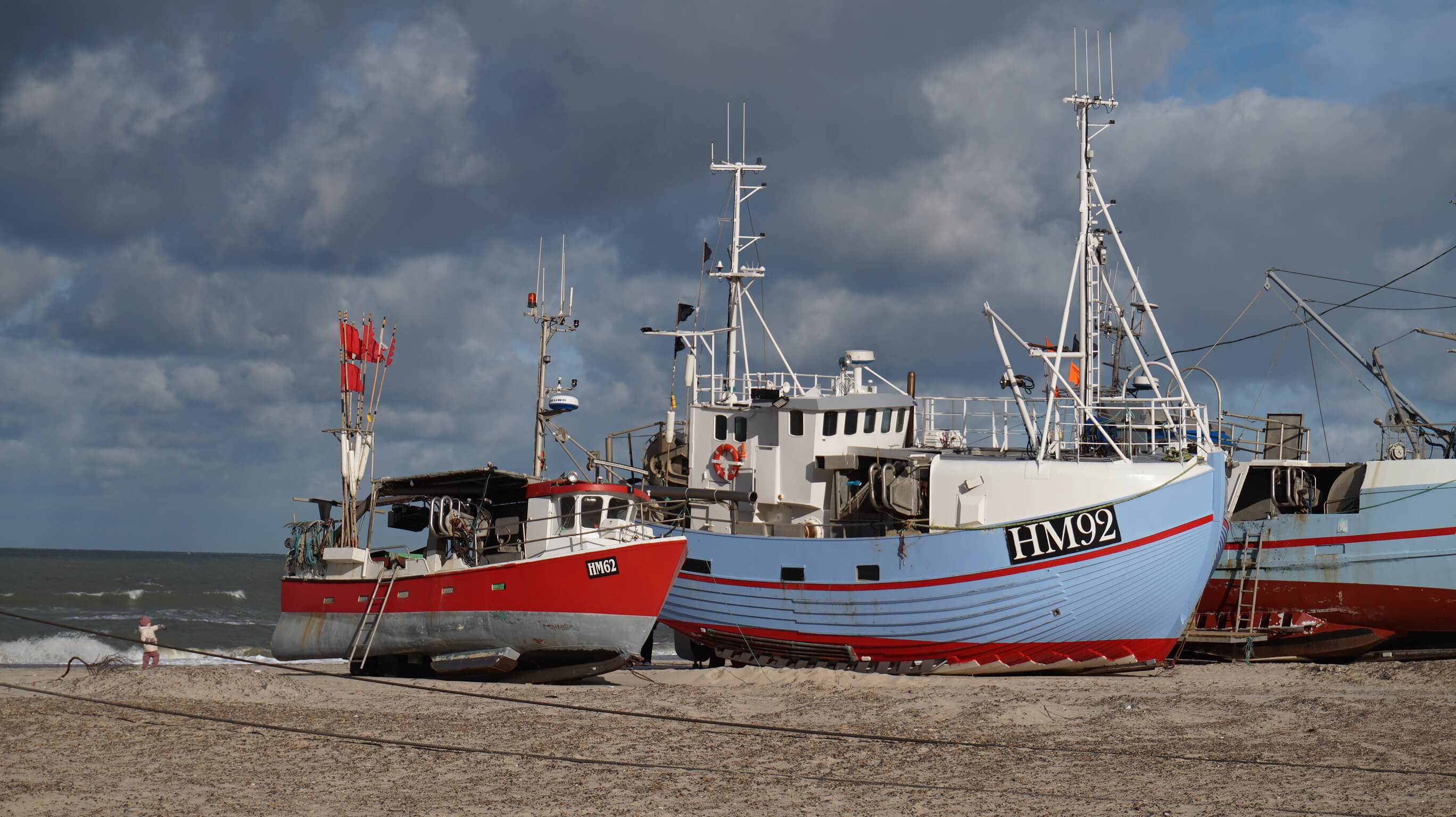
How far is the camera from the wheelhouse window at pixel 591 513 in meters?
20.1

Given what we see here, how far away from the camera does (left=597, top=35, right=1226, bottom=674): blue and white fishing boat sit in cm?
1955

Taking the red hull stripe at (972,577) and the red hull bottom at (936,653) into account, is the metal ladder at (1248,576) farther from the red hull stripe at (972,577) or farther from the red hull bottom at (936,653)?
the red hull stripe at (972,577)

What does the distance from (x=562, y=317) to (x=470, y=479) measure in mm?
4429

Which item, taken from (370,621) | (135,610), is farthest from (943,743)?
(135,610)

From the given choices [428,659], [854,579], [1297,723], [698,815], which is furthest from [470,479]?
[1297,723]

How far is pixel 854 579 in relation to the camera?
69.7 ft

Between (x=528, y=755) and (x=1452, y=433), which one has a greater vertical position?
(x=1452, y=433)

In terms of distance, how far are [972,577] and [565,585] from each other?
6293 mm

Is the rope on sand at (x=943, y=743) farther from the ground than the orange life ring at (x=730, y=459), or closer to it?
closer to it

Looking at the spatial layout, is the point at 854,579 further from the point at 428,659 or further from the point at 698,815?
the point at 698,815

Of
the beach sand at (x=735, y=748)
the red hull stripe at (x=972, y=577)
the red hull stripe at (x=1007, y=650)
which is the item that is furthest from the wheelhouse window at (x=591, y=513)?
the red hull stripe at (x=1007, y=650)

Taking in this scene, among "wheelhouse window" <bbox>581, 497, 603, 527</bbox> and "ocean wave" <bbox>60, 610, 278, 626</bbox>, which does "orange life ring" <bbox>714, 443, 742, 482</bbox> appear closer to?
"wheelhouse window" <bbox>581, 497, 603, 527</bbox>

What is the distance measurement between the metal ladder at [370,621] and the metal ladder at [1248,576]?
50.5 feet

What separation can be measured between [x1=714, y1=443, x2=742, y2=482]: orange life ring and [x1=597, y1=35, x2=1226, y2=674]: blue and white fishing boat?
3 cm
